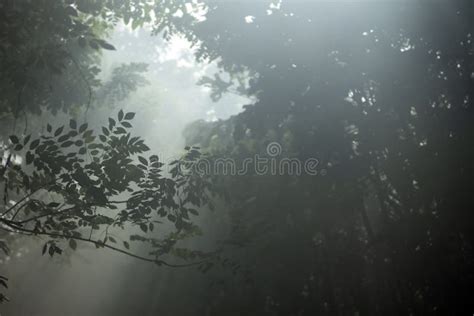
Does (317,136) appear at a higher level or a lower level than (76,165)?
higher

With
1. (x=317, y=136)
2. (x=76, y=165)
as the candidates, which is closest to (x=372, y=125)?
(x=317, y=136)

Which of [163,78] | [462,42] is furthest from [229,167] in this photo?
[163,78]

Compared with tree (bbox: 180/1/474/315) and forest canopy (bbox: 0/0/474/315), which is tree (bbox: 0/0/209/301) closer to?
forest canopy (bbox: 0/0/474/315)

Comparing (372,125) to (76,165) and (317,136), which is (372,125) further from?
(76,165)

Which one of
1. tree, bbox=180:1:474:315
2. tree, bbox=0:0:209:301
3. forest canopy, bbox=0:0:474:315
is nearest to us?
tree, bbox=0:0:209:301

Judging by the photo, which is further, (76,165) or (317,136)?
(317,136)

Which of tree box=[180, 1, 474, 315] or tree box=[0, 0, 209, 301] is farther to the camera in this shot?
tree box=[180, 1, 474, 315]

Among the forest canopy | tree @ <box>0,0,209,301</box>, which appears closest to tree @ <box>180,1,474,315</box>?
the forest canopy

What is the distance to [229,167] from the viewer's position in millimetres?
4598

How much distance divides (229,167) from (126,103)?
27.4ft

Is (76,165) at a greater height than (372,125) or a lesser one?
lesser

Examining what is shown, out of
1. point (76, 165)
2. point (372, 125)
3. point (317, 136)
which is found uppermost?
point (372, 125)

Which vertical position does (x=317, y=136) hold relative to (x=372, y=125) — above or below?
below

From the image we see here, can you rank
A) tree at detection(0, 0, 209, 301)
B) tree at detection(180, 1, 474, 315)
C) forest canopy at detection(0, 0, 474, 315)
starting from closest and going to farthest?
1. tree at detection(0, 0, 209, 301)
2. forest canopy at detection(0, 0, 474, 315)
3. tree at detection(180, 1, 474, 315)
